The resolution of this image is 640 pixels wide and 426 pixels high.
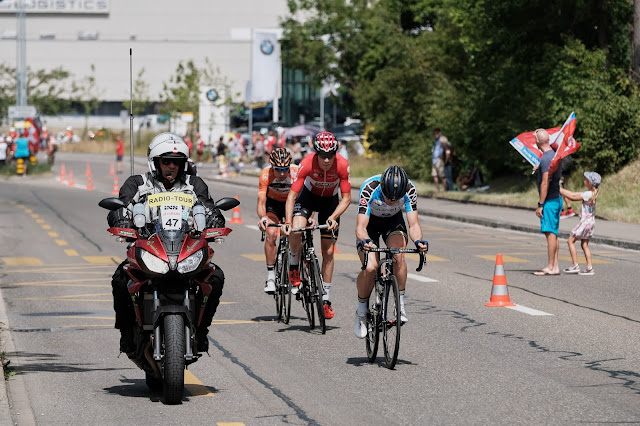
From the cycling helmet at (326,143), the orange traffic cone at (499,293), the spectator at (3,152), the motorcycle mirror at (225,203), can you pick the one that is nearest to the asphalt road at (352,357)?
the orange traffic cone at (499,293)

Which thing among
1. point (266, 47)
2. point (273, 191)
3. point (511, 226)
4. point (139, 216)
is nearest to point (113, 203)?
point (139, 216)

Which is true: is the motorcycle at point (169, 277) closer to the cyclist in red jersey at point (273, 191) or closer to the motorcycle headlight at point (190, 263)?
the motorcycle headlight at point (190, 263)

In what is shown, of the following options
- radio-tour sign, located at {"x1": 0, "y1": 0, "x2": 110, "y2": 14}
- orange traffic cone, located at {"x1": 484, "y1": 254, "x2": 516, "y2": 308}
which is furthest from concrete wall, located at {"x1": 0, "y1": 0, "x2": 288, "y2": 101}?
orange traffic cone, located at {"x1": 484, "y1": 254, "x2": 516, "y2": 308}

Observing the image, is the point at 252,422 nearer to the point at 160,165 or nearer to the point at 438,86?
the point at 160,165

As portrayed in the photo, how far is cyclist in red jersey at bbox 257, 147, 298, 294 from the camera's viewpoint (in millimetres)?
12773

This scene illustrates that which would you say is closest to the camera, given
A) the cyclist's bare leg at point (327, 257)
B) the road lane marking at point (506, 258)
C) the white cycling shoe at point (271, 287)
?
the cyclist's bare leg at point (327, 257)

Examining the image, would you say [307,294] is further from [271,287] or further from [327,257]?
[271,287]

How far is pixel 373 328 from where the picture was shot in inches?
392

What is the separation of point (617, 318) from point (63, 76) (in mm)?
97667

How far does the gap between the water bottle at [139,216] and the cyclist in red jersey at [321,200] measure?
3512 mm

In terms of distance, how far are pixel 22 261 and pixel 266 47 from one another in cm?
5890

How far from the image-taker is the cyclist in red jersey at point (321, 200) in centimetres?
1180

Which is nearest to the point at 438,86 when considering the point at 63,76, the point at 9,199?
the point at 9,199

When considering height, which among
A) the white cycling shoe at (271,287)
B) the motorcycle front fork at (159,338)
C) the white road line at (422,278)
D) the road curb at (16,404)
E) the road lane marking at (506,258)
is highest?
the motorcycle front fork at (159,338)
